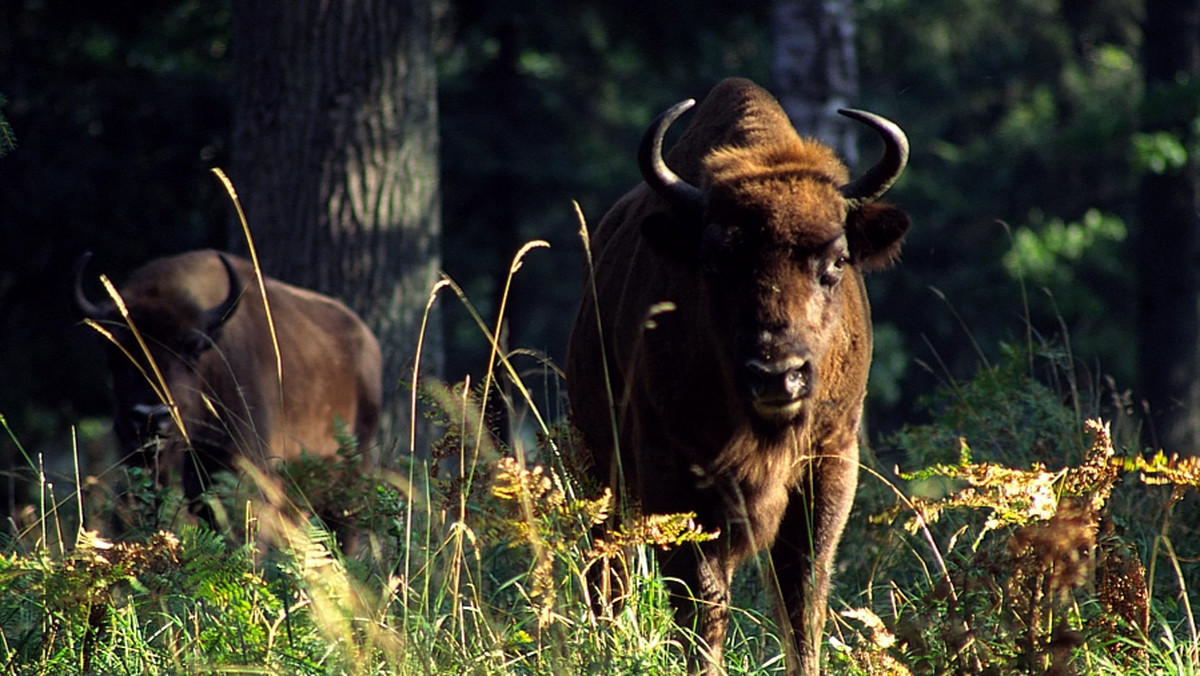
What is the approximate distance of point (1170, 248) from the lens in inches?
572

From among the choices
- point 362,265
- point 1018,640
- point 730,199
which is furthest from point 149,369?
point 1018,640

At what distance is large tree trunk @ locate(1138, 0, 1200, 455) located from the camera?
14.5 metres

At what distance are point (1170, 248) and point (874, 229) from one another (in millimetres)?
10991

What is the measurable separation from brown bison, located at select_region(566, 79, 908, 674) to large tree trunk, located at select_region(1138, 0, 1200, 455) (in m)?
10.6

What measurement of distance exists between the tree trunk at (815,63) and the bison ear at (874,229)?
499 centimetres

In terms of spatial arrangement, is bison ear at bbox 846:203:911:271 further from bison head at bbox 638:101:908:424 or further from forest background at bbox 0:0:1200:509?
forest background at bbox 0:0:1200:509

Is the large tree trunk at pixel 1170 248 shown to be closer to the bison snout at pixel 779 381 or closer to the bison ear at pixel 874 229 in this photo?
the bison ear at pixel 874 229

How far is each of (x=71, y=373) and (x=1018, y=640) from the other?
13.8 metres

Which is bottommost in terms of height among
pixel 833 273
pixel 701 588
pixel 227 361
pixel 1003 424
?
pixel 227 361

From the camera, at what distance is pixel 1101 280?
2486 centimetres

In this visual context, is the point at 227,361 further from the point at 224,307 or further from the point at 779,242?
the point at 779,242

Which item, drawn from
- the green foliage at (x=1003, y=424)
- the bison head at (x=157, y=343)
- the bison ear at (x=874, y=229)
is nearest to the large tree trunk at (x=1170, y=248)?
the green foliage at (x=1003, y=424)

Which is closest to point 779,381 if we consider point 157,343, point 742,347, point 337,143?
point 742,347

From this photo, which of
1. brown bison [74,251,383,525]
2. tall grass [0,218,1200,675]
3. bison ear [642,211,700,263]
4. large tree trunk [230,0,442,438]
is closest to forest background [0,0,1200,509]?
large tree trunk [230,0,442,438]
